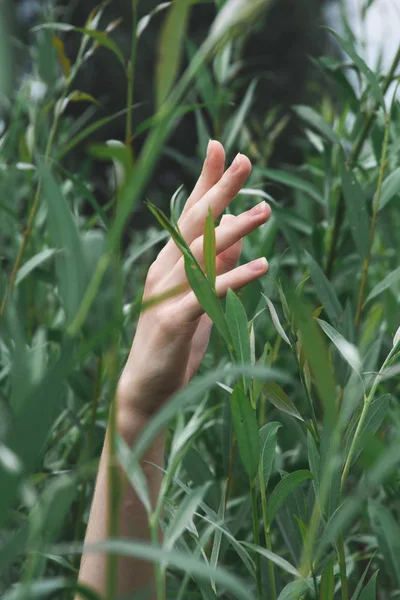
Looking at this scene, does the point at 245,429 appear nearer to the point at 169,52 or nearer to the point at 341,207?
the point at 169,52

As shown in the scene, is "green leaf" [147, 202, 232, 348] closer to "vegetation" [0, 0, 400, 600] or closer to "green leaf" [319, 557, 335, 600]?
"vegetation" [0, 0, 400, 600]

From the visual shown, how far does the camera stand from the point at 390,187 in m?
0.74

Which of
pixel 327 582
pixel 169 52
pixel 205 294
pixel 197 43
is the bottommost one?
pixel 197 43

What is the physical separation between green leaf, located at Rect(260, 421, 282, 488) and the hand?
12cm

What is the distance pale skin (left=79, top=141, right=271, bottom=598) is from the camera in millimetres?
573

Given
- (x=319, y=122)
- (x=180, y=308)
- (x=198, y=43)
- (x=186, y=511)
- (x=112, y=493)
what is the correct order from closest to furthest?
(x=112, y=493) < (x=186, y=511) < (x=180, y=308) < (x=319, y=122) < (x=198, y=43)

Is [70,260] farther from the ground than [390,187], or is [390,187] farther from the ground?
[70,260]

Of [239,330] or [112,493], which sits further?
[239,330]

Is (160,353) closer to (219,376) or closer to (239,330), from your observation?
(239,330)

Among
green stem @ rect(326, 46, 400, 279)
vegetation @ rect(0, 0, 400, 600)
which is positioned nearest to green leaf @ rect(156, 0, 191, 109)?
vegetation @ rect(0, 0, 400, 600)

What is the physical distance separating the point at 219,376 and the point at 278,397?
0.20 metres

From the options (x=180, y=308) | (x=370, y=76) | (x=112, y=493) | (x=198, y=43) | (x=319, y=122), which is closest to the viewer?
(x=112, y=493)

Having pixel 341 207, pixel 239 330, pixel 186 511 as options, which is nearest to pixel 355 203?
pixel 341 207

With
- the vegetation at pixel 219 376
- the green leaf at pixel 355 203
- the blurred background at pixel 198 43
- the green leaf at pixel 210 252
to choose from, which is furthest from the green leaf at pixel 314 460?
the blurred background at pixel 198 43
